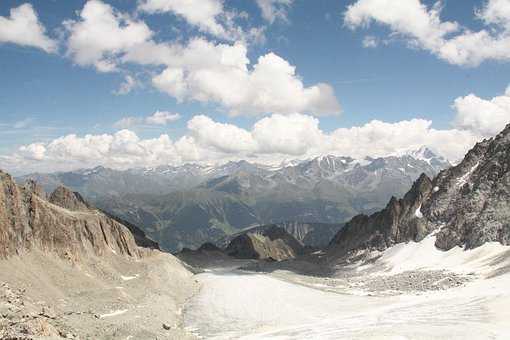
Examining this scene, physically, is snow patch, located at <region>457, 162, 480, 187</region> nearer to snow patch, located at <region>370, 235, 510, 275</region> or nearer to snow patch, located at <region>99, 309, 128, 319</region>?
snow patch, located at <region>370, 235, 510, 275</region>

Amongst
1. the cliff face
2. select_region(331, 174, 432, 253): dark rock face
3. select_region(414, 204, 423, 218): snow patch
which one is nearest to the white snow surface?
select_region(331, 174, 432, 253): dark rock face

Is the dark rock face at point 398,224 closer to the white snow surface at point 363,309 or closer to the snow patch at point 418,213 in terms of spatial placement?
the snow patch at point 418,213

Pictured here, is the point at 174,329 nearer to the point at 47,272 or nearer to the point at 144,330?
the point at 144,330

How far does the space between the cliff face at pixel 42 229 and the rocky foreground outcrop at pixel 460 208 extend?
8803 centimetres

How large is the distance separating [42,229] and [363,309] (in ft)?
197

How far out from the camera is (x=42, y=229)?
88.7 m

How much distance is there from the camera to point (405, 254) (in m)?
143

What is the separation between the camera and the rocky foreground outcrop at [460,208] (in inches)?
4882

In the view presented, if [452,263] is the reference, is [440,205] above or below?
above

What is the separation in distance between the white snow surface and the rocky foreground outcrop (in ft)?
20.6

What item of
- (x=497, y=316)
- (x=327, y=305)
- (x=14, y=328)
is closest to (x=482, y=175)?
(x=327, y=305)

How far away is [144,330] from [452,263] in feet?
271

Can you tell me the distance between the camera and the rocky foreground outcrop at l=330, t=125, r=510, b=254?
12400 centimetres

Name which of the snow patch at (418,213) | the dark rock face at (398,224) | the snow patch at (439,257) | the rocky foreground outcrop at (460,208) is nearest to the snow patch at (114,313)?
the snow patch at (439,257)
